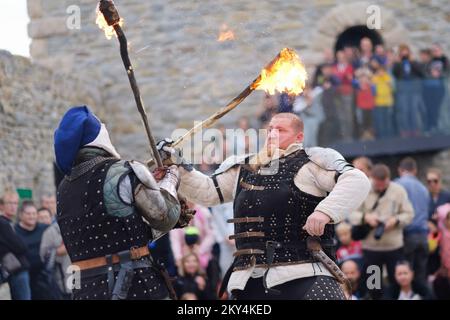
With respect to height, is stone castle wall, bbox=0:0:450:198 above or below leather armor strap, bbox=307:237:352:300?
above

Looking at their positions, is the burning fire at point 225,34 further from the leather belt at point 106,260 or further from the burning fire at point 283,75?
the leather belt at point 106,260

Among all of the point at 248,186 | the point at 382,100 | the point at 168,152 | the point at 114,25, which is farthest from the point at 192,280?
the point at 382,100

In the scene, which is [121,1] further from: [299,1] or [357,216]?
[357,216]

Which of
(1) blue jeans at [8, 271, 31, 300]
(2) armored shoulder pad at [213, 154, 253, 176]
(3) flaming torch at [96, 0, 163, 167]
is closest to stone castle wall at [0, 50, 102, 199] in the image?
(1) blue jeans at [8, 271, 31, 300]

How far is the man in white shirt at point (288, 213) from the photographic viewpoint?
22.0ft

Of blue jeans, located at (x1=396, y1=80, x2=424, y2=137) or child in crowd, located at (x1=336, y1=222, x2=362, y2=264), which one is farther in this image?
blue jeans, located at (x1=396, y1=80, x2=424, y2=137)

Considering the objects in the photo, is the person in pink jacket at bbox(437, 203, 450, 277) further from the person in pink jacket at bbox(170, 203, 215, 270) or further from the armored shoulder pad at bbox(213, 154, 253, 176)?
the armored shoulder pad at bbox(213, 154, 253, 176)

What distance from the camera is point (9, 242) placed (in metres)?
9.50

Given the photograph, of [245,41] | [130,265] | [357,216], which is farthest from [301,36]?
[130,265]

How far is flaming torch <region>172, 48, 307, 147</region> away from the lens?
23.5 feet

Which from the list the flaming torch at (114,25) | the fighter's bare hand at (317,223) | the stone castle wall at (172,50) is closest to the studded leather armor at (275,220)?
the fighter's bare hand at (317,223)

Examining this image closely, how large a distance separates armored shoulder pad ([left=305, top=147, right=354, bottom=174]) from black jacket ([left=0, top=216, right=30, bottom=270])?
3502mm

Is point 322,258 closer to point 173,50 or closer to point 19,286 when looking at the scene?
point 19,286

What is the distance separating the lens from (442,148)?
15.7 m
